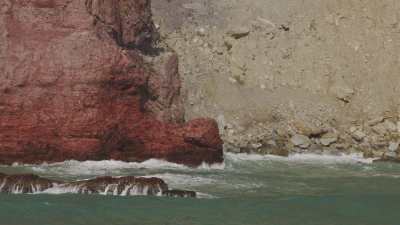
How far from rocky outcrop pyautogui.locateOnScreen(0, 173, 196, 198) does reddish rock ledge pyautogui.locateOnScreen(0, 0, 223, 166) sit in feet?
15.4

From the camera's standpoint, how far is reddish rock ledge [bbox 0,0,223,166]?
22.1m

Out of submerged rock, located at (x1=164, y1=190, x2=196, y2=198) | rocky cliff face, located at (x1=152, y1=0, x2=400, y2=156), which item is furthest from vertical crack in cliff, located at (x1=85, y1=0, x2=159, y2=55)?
submerged rock, located at (x1=164, y1=190, x2=196, y2=198)

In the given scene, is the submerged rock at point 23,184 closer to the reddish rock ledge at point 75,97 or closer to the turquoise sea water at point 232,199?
the turquoise sea water at point 232,199

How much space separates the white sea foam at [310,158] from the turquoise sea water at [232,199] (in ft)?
3.09

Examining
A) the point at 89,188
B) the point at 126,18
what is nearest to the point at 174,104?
the point at 126,18

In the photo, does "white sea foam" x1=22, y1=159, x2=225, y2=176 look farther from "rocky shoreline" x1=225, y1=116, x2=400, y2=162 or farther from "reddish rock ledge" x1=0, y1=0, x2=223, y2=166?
"rocky shoreline" x1=225, y1=116, x2=400, y2=162

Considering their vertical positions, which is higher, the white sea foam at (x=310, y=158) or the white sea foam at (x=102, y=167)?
the white sea foam at (x=310, y=158)

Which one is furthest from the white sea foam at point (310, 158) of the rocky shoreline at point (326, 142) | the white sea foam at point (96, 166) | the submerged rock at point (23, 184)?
the submerged rock at point (23, 184)

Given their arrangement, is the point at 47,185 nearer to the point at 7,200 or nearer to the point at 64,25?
the point at 7,200

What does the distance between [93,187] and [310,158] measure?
11.4 meters

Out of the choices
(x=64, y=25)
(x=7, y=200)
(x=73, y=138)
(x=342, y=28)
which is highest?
(x=342, y=28)

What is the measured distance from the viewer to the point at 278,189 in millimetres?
19406

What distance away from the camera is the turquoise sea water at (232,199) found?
14.4m

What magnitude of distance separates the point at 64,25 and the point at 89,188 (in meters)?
7.51
